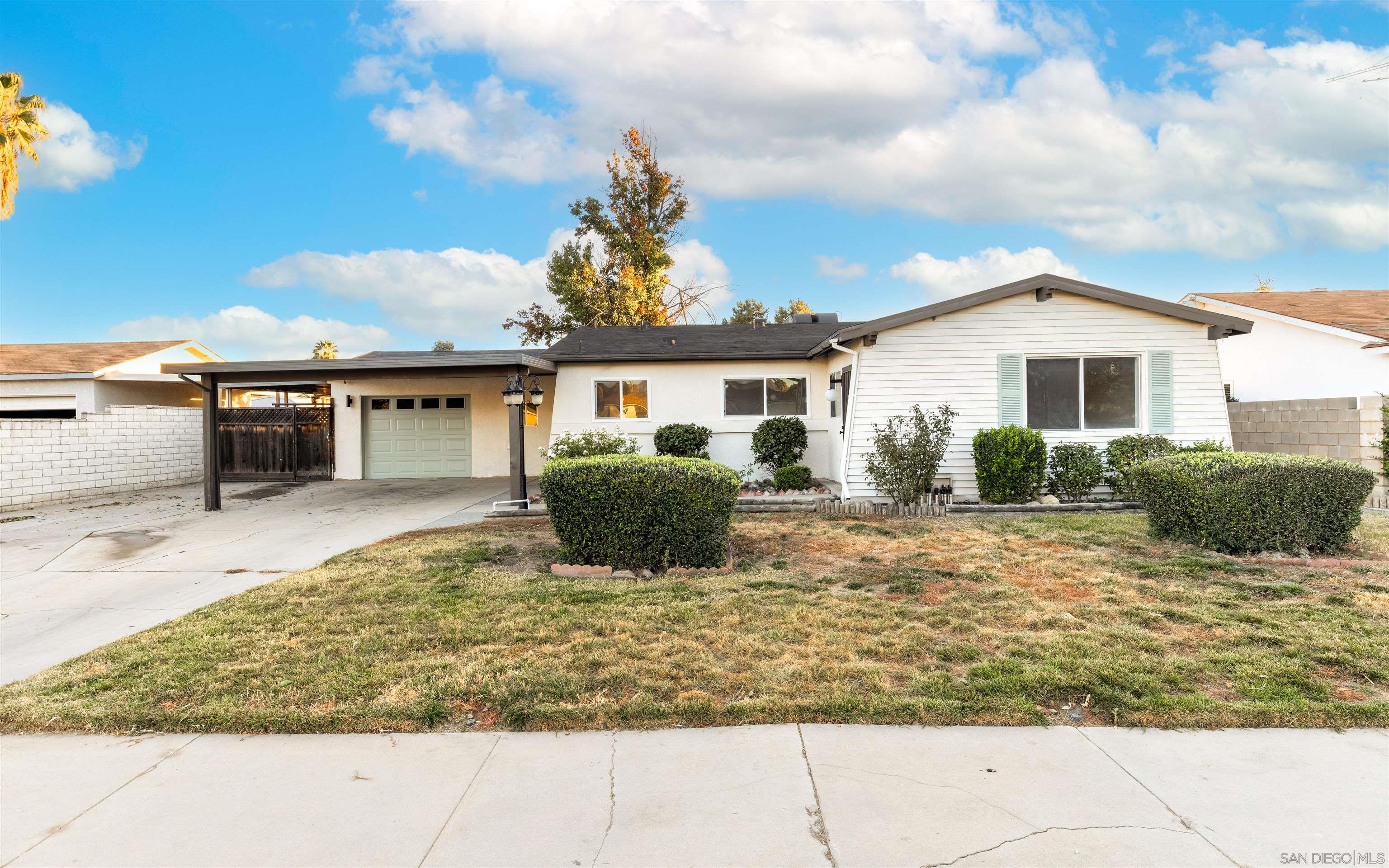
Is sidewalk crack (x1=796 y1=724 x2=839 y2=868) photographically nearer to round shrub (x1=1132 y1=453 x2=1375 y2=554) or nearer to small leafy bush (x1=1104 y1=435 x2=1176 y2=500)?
round shrub (x1=1132 y1=453 x2=1375 y2=554)

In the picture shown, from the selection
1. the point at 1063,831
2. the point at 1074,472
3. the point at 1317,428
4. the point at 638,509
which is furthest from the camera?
the point at 1317,428

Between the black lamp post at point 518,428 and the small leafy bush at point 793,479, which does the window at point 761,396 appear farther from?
the black lamp post at point 518,428

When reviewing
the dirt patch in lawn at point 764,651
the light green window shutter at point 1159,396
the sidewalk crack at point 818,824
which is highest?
the light green window shutter at point 1159,396

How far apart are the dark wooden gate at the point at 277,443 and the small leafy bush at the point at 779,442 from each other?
36.8 ft

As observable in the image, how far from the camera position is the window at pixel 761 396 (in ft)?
45.9

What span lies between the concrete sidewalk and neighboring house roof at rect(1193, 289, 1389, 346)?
14.0 metres

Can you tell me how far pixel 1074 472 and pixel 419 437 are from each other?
580 inches

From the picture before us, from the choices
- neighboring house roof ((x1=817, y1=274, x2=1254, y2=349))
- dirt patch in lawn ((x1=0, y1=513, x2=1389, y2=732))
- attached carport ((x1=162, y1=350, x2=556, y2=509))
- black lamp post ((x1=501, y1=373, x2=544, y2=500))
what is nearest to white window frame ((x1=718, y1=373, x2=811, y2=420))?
neighboring house roof ((x1=817, y1=274, x2=1254, y2=349))

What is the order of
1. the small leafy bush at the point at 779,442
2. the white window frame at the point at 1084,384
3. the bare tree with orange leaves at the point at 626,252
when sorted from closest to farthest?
the white window frame at the point at 1084,384 → the small leafy bush at the point at 779,442 → the bare tree with orange leaves at the point at 626,252

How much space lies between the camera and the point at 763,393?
46.0 feet

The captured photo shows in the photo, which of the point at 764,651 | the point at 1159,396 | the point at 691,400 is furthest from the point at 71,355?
the point at 1159,396

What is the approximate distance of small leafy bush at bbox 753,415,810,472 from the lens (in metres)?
13.2

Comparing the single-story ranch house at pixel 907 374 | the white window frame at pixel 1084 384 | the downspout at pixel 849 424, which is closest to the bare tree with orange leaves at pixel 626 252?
the single-story ranch house at pixel 907 374

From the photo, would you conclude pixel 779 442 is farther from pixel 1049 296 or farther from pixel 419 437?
pixel 419 437
